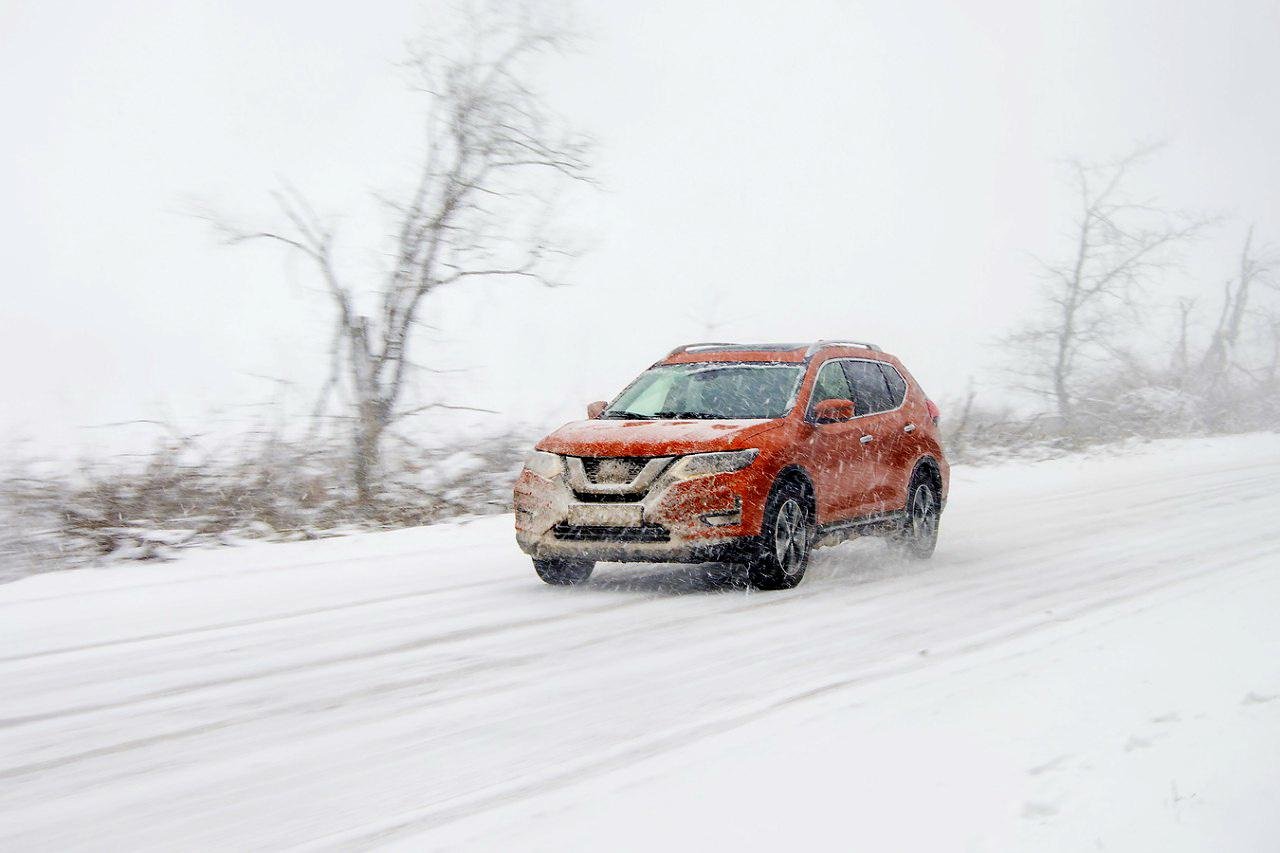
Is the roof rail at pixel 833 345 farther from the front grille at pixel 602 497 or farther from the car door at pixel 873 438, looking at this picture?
the front grille at pixel 602 497

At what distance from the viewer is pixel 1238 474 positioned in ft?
60.6

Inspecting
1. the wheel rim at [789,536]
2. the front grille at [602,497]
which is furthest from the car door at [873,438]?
the front grille at [602,497]

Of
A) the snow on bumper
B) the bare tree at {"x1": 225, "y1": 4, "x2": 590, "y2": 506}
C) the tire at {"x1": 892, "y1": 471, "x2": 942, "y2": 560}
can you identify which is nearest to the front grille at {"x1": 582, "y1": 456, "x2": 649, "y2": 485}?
the snow on bumper

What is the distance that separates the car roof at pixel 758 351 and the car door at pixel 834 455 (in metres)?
0.17

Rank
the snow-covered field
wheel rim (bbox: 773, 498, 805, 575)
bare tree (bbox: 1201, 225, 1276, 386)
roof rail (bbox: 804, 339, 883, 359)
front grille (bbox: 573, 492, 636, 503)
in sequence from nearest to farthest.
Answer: the snow-covered field, front grille (bbox: 573, 492, 636, 503), wheel rim (bbox: 773, 498, 805, 575), roof rail (bbox: 804, 339, 883, 359), bare tree (bbox: 1201, 225, 1276, 386)

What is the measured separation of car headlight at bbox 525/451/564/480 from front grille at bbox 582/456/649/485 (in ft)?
0.70

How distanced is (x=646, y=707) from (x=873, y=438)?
525 centimetres

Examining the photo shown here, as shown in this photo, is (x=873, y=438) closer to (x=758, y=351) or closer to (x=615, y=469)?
(x=758, y=351)

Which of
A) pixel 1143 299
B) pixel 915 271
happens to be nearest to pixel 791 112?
pixel 915 271

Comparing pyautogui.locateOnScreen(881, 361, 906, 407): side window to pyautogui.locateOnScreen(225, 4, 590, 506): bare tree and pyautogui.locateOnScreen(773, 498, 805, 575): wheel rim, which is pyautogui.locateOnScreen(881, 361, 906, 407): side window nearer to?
pyautogui.locateOnScreen(773, 498, 805, 575): wheel rim

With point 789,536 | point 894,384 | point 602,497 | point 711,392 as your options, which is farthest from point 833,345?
point 602,497

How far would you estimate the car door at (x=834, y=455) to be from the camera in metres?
9.53

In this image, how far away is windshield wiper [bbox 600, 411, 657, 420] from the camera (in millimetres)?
9812

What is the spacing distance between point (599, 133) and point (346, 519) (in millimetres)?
6069
